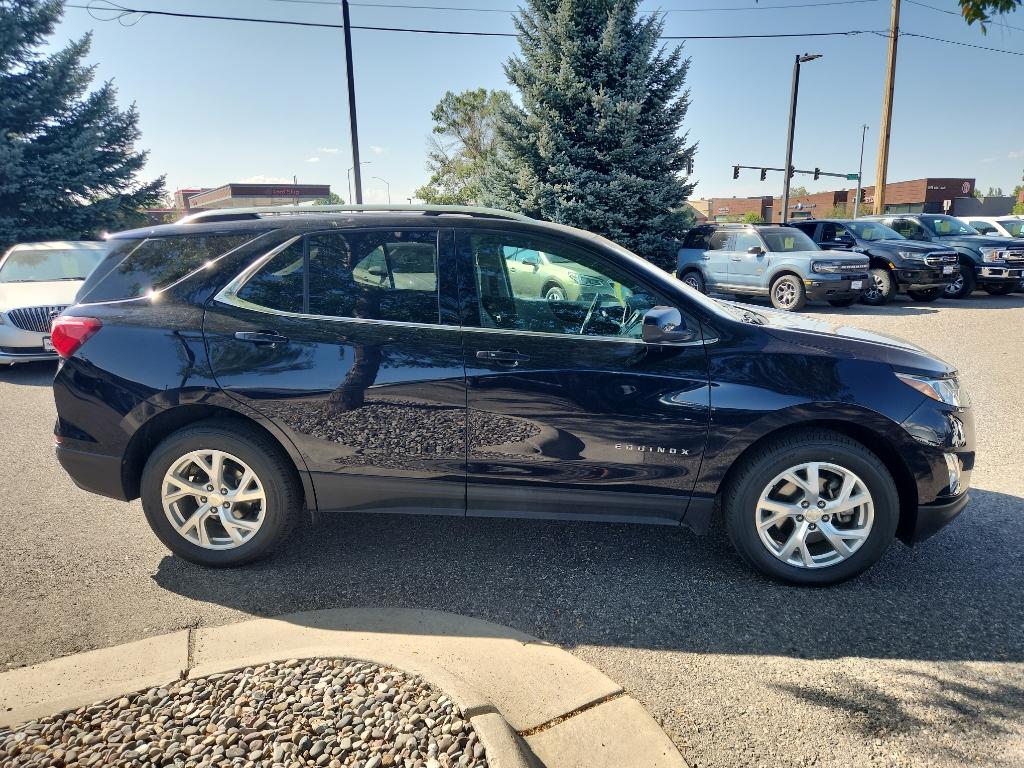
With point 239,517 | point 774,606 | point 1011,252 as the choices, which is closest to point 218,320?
point 239,517

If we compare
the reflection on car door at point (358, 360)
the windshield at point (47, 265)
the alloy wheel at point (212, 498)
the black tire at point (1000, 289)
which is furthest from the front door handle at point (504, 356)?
the black tire at point (1000, 289)

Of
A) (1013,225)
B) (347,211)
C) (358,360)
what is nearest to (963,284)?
(1013,225)

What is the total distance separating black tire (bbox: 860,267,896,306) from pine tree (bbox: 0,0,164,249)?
798 inches

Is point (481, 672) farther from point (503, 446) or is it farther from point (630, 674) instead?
point (503, 446)

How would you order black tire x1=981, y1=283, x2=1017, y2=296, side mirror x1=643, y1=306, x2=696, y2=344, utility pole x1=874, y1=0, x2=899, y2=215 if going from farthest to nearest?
utility pole x1=874, y1=0, x2=899, y2=215 < black tire x1=981, y1=283, x2=1017, y2=296 < side mirror x1=643, y1=306, x2=696, y2=344

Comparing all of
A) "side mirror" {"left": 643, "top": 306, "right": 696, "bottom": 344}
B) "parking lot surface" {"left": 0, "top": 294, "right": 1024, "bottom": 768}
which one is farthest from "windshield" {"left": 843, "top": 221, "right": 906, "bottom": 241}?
"side mirror" {"left": 643, "top": 306, "right": 696, "bottom": 344}

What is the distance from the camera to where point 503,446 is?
3371mm

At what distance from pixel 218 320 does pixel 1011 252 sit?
57.7ft

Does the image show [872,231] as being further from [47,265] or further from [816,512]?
[47,265]

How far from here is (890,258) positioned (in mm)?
14508

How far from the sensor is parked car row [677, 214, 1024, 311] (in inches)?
525

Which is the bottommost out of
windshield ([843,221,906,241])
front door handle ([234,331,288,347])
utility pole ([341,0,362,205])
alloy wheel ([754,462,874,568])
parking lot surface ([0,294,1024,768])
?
parking lot surface ([0,294,1024,768])

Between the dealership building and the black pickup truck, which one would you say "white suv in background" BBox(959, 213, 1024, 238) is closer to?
the black pickup truck

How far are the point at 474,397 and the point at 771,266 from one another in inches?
472
